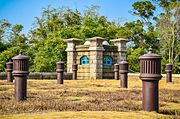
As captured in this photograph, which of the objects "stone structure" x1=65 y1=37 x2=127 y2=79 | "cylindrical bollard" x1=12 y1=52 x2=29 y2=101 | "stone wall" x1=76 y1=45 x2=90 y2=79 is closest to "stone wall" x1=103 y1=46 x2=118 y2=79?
"stone structure" x1=65 y1=37 x2=127 y2=79

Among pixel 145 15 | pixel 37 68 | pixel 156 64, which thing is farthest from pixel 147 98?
pixel 145 15

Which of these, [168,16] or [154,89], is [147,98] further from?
[168,16]

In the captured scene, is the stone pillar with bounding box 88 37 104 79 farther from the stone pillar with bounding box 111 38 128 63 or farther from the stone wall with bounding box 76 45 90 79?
the stone pillar with bounding box 111 38 128 63

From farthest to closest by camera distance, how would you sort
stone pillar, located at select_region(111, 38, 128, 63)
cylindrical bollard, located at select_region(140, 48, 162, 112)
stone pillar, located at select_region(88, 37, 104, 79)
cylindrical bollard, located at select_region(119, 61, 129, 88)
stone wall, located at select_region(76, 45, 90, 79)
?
1. stone pillar, located at select_region(111, 38, 128, 63)
2. stone wall, located at select_region(76, 45, 90, 79)
3. stone pillar, located at select_region(88, 37, 104, 79)
4. cylindrical bollard, located at select_region(119, 61, 129, 88)
5. cylindrical bollard, located at select_region(140, 48, 162, 112)

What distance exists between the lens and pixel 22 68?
9523 mm

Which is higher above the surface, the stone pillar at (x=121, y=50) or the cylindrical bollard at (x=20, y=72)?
the stone pillar at (x=121, y=50)

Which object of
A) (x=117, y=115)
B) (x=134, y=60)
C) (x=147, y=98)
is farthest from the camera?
(x=134, y=60)

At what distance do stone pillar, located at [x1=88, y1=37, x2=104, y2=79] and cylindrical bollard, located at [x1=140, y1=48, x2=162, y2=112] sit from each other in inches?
905

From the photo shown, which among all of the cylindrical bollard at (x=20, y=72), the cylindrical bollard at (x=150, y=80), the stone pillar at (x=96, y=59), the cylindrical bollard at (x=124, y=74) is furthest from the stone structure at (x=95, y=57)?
the cylindrical bollard at (x=150, y=80)

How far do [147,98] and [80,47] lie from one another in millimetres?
24813

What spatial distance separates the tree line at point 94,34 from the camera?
137 feet

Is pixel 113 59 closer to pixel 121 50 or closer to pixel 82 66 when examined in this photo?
pixel 121 50

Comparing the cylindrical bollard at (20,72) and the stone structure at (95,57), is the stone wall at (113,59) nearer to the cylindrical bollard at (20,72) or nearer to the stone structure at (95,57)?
the stone structure at (95,57)

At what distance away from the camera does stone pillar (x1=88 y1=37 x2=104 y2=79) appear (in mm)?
30766
